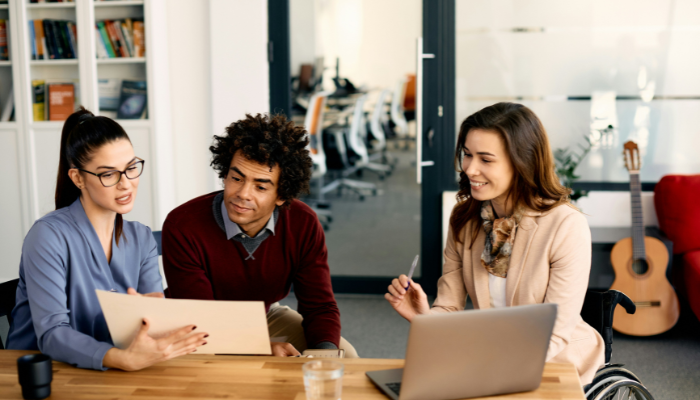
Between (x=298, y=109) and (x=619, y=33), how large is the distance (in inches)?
122

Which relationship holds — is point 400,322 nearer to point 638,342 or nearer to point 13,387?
point 638,342

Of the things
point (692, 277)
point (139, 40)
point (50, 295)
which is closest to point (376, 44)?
point (139, 40)

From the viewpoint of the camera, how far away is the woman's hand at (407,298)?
149cm

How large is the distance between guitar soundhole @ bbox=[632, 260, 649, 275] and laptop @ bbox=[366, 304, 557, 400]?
2.27 metres

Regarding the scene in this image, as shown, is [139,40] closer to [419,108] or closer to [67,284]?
[419,108]

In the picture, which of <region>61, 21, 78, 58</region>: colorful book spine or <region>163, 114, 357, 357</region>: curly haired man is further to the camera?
<region>61, 21, 78, 58</region>: colorful book spine

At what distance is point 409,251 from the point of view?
482 cm

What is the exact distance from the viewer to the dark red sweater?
5.81ft

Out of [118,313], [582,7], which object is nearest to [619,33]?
[582,7]

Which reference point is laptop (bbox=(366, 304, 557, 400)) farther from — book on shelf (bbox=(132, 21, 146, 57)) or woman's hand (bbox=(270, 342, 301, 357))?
book on shelf (bbox=(132, 21, 146, 57))

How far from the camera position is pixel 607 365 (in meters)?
1.66

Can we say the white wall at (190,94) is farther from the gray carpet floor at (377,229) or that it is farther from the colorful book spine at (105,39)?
the gray carpet floor at (377,229)

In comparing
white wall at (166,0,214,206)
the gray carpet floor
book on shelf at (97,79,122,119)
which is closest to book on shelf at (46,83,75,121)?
book on shelf at (97,79,122,119)

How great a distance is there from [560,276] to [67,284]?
124 centimetres
